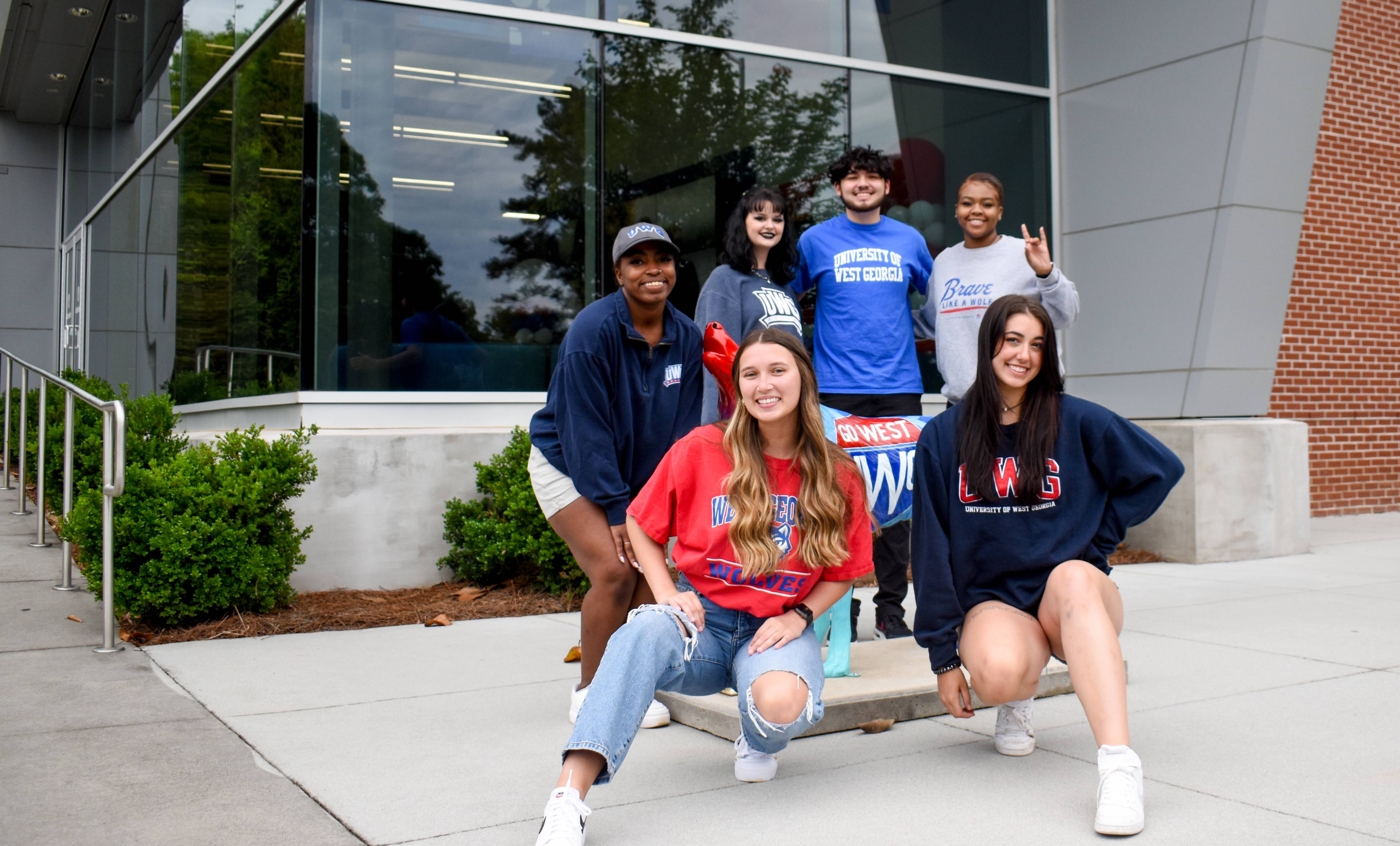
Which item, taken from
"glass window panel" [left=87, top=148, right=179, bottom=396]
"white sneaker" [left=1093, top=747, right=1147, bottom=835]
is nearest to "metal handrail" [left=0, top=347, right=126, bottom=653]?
"glass window panel" [left=87, top=148, right=179, bottom=396]

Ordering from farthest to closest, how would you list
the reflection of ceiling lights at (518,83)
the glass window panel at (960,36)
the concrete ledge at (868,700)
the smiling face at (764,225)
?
1. the glass window panel at (960,36)
2. the reflection of ceiling lights at (518,83)
3. the smiling face at (764,225)
4. the concrete ledge at (868,700)

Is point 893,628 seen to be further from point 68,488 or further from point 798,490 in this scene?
point 68,488

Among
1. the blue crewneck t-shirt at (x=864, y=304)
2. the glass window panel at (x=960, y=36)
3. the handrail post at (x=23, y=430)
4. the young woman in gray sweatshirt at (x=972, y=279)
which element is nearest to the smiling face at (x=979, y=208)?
the young woman in gray sweatshirt at (x=972, y=279)

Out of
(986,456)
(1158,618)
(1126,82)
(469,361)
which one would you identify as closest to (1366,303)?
(1126,82)

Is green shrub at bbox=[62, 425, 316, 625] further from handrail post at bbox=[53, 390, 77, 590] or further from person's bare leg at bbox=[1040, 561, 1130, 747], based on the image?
person's bare leg at bbox=[1040, 561, 1130, 747]

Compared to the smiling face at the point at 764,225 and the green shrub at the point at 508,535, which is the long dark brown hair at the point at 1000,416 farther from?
the green shrub at the point at 508,535

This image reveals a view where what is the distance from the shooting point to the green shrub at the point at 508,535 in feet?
21.5

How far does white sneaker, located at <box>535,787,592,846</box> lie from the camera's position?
2.60m

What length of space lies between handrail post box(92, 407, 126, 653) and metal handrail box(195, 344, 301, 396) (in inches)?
80.1

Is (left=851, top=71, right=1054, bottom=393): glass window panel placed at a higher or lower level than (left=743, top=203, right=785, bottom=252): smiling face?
higher

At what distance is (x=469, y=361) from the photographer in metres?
7.40

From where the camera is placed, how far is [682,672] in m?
3.03

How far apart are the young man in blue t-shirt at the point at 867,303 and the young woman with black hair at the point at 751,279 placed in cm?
36

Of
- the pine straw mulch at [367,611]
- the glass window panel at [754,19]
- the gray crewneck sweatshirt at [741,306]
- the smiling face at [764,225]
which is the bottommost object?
the pine straw mulch at [367,611]
